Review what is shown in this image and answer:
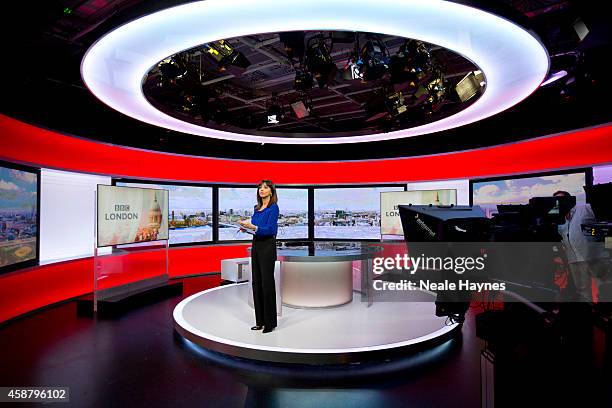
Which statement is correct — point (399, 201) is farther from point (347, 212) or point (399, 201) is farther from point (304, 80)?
point (304, 80)

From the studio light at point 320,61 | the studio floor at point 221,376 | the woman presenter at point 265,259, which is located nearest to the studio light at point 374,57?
the studio light at point 320,61

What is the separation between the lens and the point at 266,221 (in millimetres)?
3771

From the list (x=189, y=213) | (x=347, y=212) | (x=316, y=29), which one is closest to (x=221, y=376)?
(x=316, y=29)

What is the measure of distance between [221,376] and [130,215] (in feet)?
12.2

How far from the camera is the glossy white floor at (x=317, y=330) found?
128 inches

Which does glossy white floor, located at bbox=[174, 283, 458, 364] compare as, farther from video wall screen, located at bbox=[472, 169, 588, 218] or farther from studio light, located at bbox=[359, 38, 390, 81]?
studio light, located at bbox=[359, 38, 390, 81]

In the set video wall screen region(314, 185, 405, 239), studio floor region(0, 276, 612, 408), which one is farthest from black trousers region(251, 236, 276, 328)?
video wall screen region(314, 185, 405, 239)

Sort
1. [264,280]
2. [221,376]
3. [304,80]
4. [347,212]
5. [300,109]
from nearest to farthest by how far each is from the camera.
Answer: [221,376], [264,280], [304,80], [300,109], [347,212]

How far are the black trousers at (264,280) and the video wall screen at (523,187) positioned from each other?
3628 millimetres

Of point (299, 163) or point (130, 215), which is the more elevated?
point (299, 163)

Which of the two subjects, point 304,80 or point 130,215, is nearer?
point 304,80

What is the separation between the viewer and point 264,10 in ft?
8.70

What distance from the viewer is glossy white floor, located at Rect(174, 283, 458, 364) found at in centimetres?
326

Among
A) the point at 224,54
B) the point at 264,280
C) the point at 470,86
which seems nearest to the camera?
the point at 264,280
